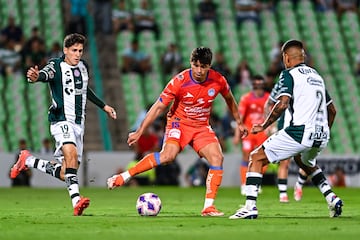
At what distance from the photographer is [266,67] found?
31.7 meters

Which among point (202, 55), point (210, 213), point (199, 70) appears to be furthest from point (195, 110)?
point (210, 213)

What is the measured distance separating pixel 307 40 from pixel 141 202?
20687 mm

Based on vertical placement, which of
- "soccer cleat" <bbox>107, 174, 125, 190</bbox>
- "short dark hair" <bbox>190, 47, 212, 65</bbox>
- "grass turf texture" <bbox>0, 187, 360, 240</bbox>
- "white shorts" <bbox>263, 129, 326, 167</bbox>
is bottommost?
"grass turf texture" <bbox>0, 187, 360, 240</bbox>

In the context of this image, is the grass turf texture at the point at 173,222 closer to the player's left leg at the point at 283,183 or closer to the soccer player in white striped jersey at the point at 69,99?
the player's left leg at the point at 283,183

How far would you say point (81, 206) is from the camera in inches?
517

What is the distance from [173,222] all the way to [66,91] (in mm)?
2639

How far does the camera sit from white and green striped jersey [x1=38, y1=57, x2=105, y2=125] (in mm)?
13758

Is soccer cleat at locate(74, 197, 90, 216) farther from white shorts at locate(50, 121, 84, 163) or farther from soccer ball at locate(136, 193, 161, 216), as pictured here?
white shorts at locate(50, 121, 84, 163)

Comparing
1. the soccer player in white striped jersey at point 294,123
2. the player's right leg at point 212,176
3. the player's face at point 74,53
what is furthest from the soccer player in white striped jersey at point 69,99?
the soccer player in white striped jersey at point 294,123

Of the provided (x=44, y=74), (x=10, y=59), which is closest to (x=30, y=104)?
(x=10, y=59)

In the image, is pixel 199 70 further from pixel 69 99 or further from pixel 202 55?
pixel 69 99

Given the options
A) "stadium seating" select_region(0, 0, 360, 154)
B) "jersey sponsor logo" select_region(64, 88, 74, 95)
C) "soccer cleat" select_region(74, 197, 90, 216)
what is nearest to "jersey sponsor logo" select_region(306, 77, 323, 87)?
"soccer cleat" select_region(74, 197, 90, 216)

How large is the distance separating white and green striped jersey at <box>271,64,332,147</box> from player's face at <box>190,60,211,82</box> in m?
1.17

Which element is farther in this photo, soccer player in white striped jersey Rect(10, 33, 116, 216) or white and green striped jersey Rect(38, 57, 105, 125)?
white and green striped jersey Rect(38, 57, 105, 125)
